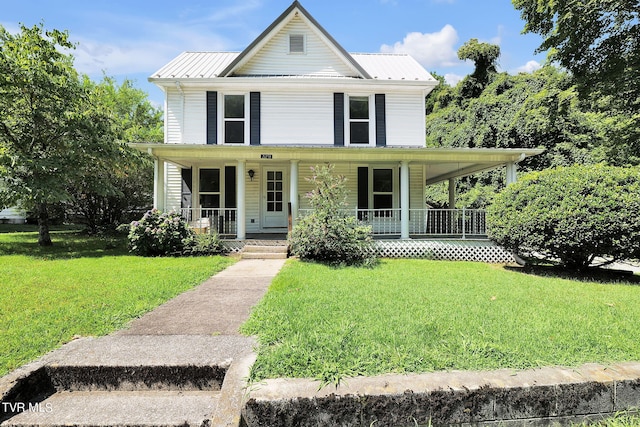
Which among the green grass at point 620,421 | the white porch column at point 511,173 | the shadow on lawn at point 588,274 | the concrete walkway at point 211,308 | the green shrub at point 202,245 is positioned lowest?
the green grass at point 620,421

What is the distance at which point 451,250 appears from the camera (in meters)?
10.4

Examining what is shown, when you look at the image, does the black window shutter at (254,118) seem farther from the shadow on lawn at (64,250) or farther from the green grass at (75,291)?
the shadow on lawn at (64,250)

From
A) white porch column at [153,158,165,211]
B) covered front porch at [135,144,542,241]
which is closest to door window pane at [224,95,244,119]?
covered front porch at [135,144,542,241]

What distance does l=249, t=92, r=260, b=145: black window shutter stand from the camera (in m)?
12.1

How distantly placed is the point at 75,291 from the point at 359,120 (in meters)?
10.0

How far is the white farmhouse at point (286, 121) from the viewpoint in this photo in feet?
39.5

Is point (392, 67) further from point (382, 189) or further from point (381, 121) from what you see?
point (382, 189)

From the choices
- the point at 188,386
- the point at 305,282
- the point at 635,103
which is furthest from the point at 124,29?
the point at 635,103

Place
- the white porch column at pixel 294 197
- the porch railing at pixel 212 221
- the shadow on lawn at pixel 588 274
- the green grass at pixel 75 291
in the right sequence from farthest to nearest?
the porch railing at pixel 212 221 → the white porch column at pixel 294 197 → the shadow on lawn at pixel 588 274 → the green grass at pixel 75 291

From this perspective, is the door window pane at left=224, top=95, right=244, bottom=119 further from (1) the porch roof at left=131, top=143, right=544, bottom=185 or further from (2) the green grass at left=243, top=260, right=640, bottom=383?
(2) the green grass at left=243, top=260, right=640, bottom=383

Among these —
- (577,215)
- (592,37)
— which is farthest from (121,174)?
(592,37)

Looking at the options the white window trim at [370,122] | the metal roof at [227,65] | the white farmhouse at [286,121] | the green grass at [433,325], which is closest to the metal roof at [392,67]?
the metal roof at [227,65]

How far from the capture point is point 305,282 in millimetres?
6227

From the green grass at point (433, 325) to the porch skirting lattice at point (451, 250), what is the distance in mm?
3534
